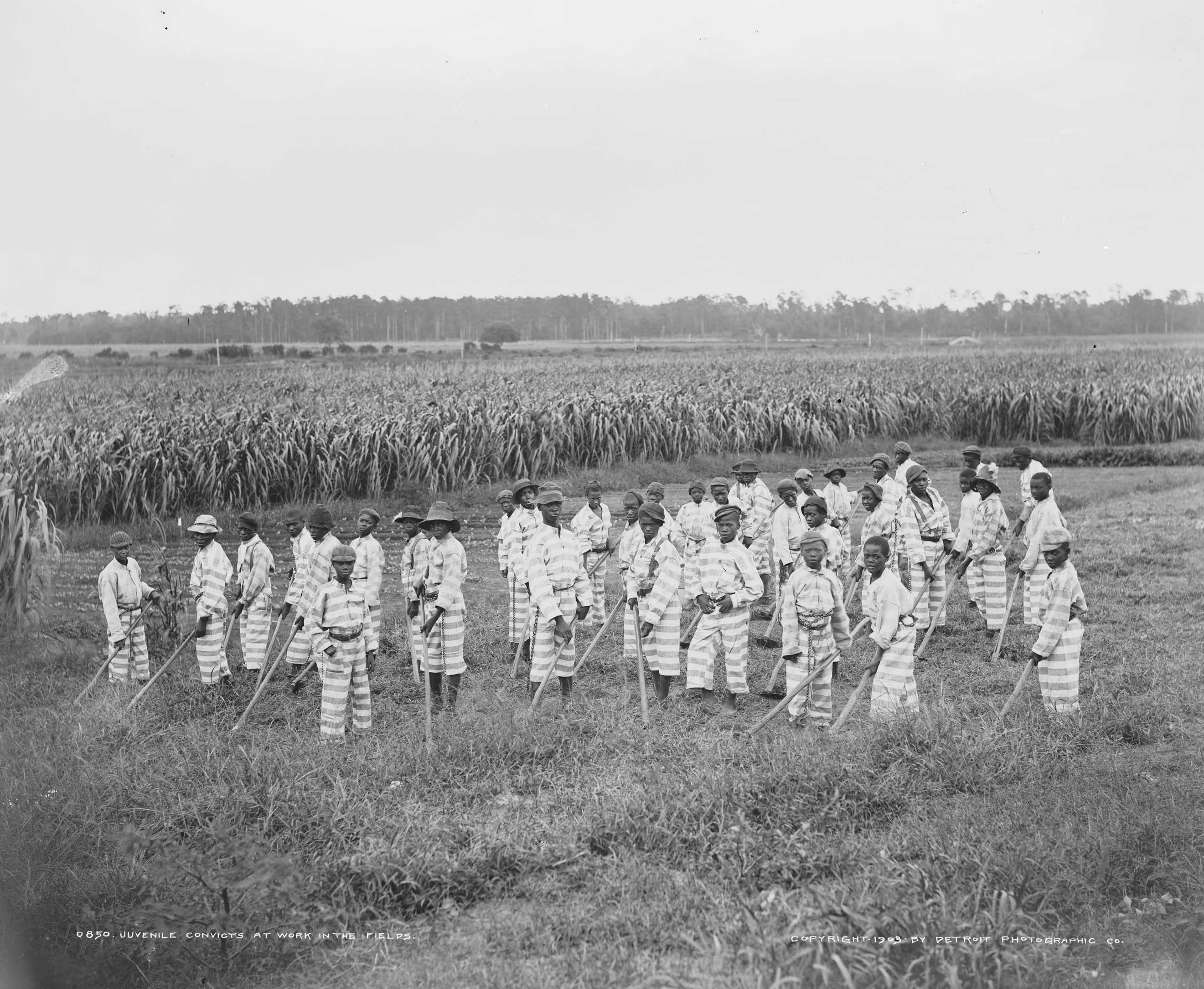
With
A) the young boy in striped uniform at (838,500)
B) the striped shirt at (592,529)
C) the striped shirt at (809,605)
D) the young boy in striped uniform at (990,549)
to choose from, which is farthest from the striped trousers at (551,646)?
the young boy in striped uniform at (838,500)

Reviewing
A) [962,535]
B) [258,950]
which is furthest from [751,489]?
[258,950]

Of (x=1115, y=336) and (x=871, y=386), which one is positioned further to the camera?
(x=1115, y=336)

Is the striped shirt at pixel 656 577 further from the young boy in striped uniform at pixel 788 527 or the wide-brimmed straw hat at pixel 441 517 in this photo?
the young boy in striped uniform at pixel 788 527

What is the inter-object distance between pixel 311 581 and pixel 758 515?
5795mm

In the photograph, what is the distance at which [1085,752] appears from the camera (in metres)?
7.79

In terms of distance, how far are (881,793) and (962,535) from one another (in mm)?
5364

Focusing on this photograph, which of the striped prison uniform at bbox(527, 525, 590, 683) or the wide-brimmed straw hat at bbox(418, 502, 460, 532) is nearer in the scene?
the wide-brimmed straw hat at bbox(418, 502, 460, 532)

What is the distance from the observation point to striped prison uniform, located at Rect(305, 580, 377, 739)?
8617 mm

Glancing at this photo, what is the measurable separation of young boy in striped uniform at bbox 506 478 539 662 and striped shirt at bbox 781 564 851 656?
253 centimetres

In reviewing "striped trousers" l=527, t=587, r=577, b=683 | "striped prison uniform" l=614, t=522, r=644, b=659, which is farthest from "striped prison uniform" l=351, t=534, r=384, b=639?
"striped prison uniform" l=614, t=522, r=644, b=659

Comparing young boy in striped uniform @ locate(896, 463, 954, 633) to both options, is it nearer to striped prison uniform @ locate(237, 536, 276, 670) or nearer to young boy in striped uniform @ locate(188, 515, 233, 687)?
striped prison uniform @ locate(237, 536, 276, 670)

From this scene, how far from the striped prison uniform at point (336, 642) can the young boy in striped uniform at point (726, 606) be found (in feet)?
9.19

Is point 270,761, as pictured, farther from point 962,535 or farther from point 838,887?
point 962,535

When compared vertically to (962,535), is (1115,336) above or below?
above
